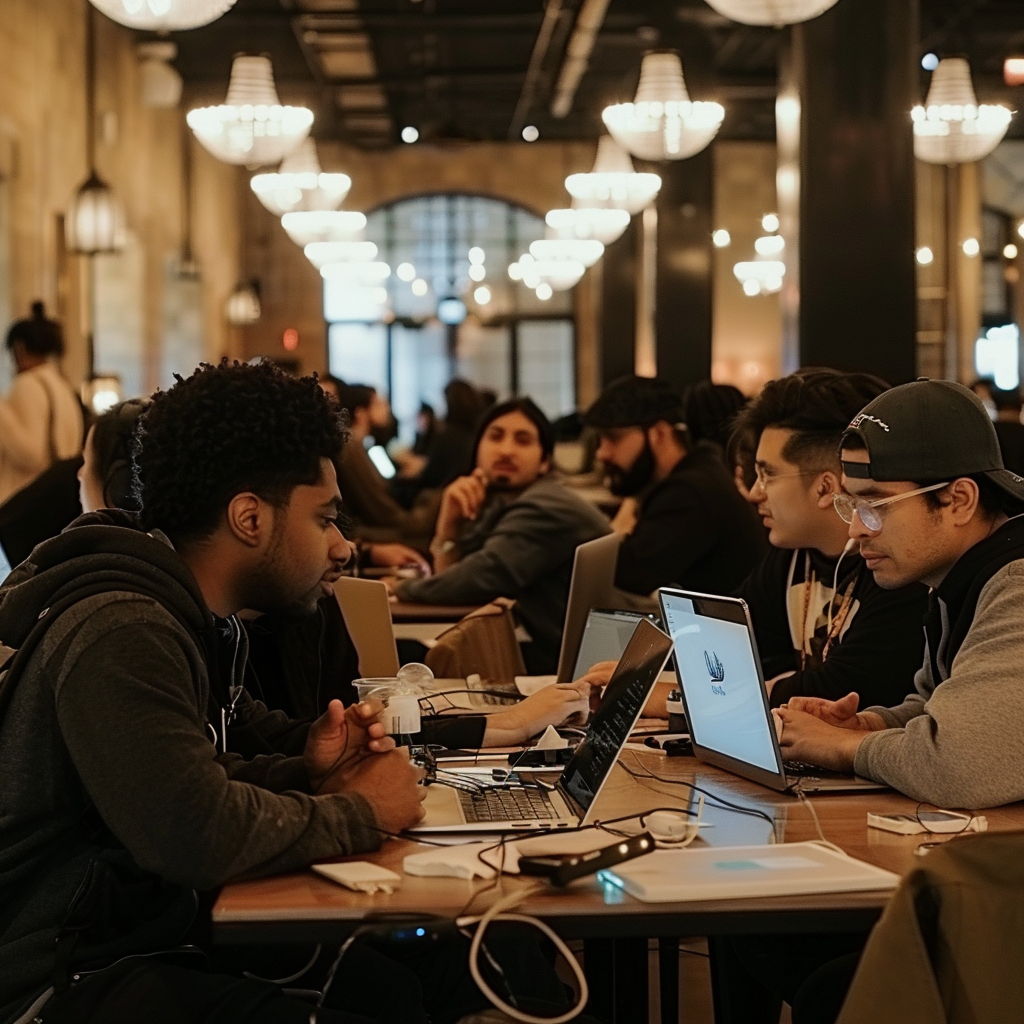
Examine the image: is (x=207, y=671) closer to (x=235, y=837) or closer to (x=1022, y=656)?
(x=235, y=837)

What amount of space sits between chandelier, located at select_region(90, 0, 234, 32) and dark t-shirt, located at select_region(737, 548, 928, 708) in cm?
329

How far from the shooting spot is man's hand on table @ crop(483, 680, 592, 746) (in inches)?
119

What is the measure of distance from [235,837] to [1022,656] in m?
1.11

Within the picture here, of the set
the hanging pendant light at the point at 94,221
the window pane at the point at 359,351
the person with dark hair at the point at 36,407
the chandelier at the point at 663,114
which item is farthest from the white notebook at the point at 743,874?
the window pane at the point at 359,351

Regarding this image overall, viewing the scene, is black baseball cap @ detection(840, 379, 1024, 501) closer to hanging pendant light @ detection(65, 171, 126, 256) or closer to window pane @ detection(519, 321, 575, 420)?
hanging pendant light @ detection(65, 171, 126, 256)

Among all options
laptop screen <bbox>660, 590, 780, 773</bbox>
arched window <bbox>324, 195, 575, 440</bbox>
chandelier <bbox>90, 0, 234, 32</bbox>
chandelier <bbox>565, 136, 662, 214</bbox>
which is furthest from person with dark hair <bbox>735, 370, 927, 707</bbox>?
arched window <bbox>324, 195, 575, 440</bbox>

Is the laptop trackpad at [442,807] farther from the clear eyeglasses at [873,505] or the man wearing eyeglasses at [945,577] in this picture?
the clear eyeglasses at [873,505]

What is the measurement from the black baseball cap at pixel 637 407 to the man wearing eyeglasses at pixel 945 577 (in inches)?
122

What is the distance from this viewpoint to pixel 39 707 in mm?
1989

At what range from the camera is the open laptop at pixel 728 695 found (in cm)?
246

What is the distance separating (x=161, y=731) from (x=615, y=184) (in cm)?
1043

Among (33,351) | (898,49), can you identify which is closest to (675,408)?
(898,49)

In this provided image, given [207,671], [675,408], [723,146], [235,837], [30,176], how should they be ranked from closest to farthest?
1. [235,837]
2. [207,671]
3. [675,408]
4. [30,176]
5. [723,146]

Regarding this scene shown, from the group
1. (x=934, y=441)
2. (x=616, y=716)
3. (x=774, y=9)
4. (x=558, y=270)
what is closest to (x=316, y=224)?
(x=558, y=270)
